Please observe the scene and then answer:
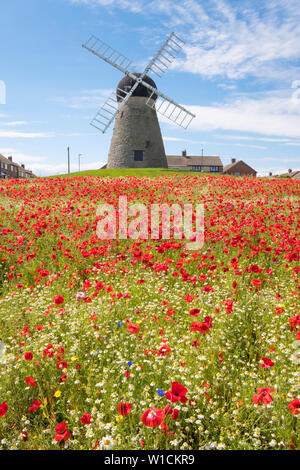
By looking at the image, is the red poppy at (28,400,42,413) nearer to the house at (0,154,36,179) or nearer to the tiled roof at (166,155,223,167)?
the tiled roof at (166,155,223,167)

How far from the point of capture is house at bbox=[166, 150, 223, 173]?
→ 85312 millimetres

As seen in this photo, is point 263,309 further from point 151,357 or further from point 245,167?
point 245,167

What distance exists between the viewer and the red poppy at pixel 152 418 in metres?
1.74

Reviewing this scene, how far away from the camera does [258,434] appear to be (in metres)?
2.42

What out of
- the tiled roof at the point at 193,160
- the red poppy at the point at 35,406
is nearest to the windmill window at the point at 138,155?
the red poppy at the point at 35,406

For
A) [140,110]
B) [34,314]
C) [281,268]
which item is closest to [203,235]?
[281,268]

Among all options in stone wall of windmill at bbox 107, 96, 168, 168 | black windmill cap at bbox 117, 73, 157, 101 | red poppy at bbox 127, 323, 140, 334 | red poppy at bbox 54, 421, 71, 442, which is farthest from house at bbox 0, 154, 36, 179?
red poppy at bbox 54, 421, 71, 442

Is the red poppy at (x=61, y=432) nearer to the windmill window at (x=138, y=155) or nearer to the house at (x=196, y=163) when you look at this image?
the windmill window at (x=138, y=155)

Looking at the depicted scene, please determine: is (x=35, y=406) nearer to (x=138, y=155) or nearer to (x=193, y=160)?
(x=138, y=155)

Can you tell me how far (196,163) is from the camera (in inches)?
3425

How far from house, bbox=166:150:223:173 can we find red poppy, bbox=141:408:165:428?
84661mm

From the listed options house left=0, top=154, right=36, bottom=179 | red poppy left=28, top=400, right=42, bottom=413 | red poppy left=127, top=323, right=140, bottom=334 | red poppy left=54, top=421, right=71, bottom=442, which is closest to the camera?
red poppy left=54, top=421, right=71, bottom=442

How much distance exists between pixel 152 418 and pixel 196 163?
8867cm
